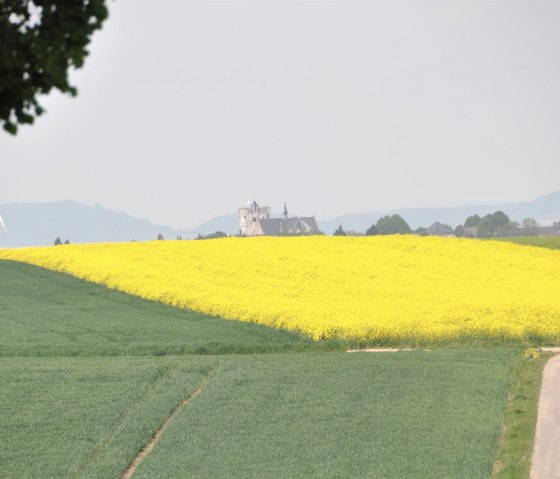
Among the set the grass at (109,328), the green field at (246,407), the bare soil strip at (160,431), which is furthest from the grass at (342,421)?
the grass at (109,328)

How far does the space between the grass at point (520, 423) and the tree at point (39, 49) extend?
438 inches

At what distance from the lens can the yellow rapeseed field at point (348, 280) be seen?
30016mm

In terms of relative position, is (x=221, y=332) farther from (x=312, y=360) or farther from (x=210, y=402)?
(x=210, y=402)

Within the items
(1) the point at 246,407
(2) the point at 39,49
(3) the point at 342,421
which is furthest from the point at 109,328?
(2) the point at 39,49

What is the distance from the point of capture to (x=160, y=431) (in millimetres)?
20234

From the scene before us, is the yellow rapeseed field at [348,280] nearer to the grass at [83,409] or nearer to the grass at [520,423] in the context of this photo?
the grass at [520,423]

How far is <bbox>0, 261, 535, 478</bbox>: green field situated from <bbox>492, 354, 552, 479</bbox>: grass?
21 centimetres

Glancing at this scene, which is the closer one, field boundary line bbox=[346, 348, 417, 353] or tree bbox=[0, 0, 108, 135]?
tree bbox=[0, 0, 108, 135]

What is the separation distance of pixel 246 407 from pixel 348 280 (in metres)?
18.6

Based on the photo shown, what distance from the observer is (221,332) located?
102 feet

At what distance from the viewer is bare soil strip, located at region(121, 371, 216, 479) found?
721 inches

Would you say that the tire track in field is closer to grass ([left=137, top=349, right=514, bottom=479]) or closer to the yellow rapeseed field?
grass ([left=137, top=349, right=514, bottom=479])

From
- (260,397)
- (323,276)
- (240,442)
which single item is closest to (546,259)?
(323,276)

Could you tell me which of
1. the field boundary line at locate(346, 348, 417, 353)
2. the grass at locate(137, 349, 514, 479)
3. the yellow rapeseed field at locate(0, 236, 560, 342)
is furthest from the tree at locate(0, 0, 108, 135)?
the yellow rapeseed field at locate(0, 236, 560, 342)
